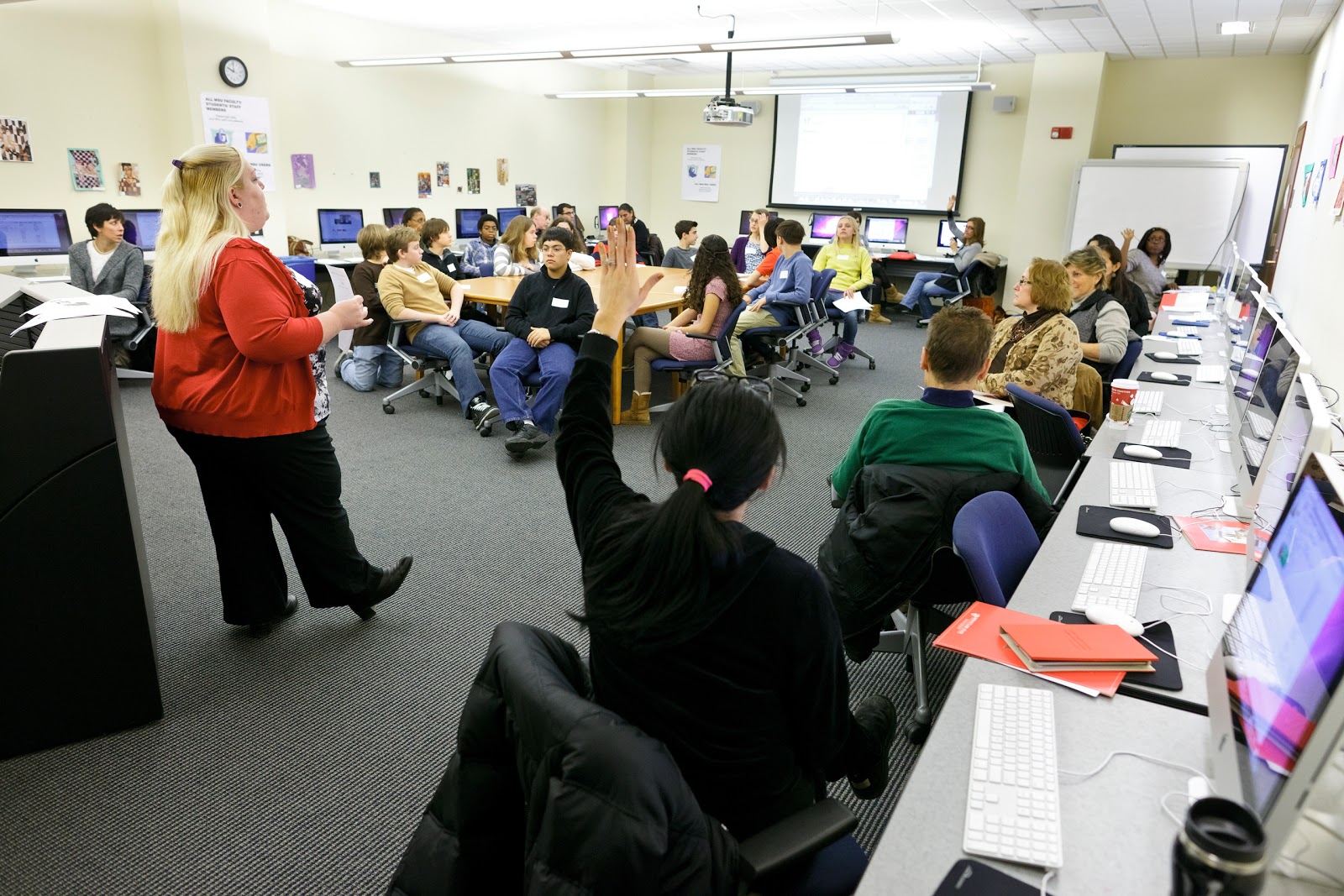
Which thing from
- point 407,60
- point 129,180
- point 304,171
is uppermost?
point 407,60

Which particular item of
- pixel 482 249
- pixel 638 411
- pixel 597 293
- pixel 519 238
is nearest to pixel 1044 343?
pixel 638 411

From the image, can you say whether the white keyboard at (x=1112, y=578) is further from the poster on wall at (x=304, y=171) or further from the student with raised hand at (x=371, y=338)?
the poster on wall at (x=304, y=171)

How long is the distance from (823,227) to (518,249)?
15.6 ft

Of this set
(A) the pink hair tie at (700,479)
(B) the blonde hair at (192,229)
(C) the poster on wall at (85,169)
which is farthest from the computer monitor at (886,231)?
(A) the pink hair tie at (700,479)

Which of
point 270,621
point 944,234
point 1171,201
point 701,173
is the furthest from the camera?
point 701,173

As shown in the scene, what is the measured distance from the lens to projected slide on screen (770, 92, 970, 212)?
33.0 ft

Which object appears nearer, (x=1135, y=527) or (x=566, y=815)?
(x=566, y=815)

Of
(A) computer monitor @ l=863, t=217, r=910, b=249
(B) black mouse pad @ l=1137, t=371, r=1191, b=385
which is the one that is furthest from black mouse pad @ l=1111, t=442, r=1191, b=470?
(A) computer monitor @ l=863, t=217, r=910, b=249

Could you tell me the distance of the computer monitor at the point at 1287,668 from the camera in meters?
0.91

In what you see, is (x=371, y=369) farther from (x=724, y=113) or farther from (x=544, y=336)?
(x=724, y=113)

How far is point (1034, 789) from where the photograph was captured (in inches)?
48.3

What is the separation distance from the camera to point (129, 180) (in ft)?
21.5

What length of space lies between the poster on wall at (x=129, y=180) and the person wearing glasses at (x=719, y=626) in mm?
6893

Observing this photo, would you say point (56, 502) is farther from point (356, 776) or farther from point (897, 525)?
point (897, 525)
